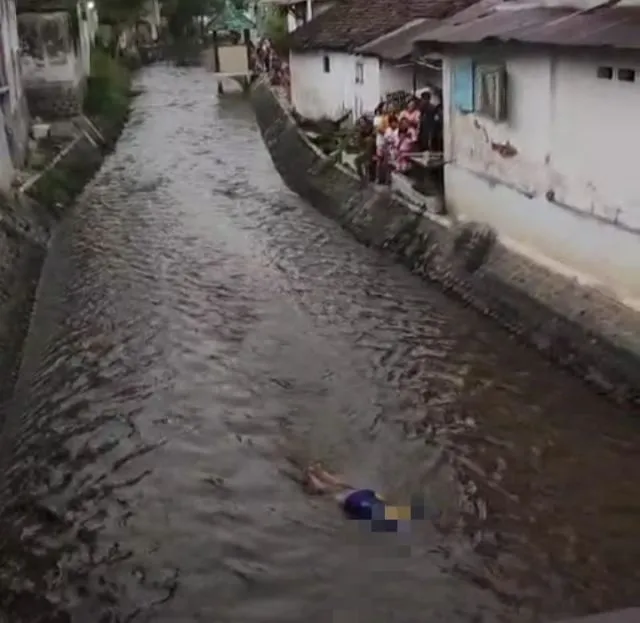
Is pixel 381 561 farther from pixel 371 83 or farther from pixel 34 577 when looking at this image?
pixel 371 83

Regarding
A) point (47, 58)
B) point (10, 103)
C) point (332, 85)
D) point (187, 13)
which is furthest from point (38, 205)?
point (187, 13)

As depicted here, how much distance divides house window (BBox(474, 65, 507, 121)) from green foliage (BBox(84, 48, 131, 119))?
19.6 m

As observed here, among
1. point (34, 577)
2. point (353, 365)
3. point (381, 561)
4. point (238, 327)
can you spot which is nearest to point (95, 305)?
point (238, 327)

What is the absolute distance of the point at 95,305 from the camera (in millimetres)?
17297

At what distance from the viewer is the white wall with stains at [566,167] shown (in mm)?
12688

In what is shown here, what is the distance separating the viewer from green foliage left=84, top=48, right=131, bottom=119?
34.7m

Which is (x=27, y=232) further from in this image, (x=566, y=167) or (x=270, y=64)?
(x=270, y=64)

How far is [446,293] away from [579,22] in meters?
4.86

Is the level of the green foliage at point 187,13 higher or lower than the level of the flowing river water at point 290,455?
higher

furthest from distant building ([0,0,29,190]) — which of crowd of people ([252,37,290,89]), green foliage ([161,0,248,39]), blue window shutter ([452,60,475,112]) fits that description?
green foliage ([161,0,248,39])

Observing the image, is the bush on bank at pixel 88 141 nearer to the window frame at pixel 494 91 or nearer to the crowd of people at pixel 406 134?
the crowd of people at pixel 406 134

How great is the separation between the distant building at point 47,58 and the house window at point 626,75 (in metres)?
21.0

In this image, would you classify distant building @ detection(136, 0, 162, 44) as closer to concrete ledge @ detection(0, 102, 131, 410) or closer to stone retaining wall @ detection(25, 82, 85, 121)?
stone retaining wall @ detection(25, 82, 85, 121)

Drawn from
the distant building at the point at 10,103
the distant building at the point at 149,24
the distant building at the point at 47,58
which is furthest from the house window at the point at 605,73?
the distant building at the point at 149,24
